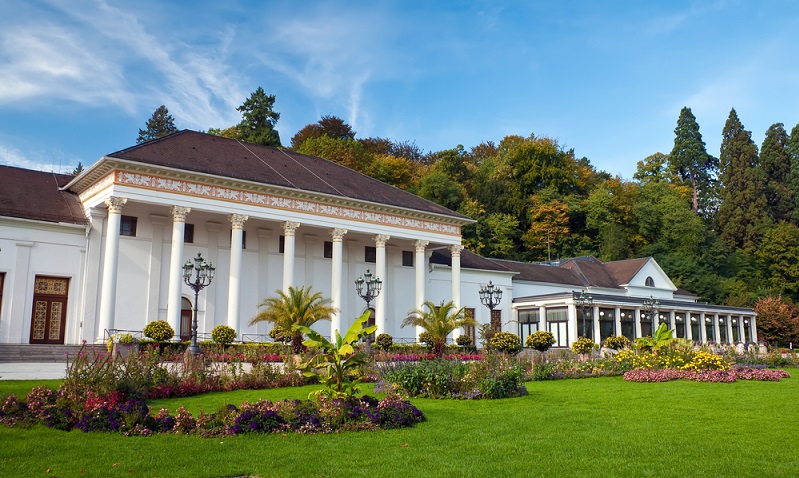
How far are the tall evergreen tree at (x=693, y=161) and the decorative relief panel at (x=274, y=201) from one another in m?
53.5

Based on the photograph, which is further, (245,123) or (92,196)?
(245,123)

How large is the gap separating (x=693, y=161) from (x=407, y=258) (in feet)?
186

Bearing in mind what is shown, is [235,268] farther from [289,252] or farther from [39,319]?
[39,319]

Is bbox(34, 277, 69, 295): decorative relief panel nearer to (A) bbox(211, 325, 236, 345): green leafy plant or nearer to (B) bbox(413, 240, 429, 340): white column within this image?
(A) bbox(211, 325, 236, 345): green leafy plant

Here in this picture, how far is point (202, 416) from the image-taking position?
10836 mm

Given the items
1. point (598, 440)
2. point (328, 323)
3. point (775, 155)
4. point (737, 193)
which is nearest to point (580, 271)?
point (328, 323)

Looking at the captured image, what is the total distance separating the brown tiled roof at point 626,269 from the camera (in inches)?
2178

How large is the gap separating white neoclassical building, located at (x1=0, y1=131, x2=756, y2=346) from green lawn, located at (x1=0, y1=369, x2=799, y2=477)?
20036mm

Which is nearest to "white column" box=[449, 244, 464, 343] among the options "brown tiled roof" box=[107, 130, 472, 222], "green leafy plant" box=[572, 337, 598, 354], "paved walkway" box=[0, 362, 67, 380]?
"brown tiled roof" box=[107, 130, 472, 222]

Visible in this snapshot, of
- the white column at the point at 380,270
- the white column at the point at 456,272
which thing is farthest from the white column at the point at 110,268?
the white column at the point at 456,272

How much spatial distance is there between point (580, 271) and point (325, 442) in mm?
47793

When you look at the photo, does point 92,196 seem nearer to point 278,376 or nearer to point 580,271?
point 278,376

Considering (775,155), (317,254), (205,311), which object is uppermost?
(775,155)

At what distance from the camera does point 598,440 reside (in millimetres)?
10320
